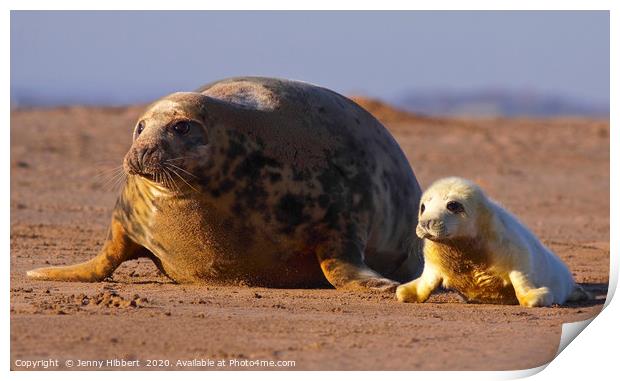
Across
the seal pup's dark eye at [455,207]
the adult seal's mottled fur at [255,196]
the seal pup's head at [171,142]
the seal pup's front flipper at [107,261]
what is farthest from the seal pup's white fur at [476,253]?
the seal pup's front flipper at [107,261]

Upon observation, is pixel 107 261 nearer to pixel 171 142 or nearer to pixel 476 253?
pixel 171 142

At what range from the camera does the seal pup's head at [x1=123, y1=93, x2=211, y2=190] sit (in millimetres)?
8008

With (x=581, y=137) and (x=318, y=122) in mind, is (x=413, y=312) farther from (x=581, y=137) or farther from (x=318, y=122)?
(x=581, y=137)

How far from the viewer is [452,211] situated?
25.3 feet

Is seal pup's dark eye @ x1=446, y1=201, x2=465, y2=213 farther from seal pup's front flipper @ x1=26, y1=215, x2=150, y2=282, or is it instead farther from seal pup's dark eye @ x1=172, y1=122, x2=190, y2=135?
seal pup's front flipper @ x1=26, y1=215, x2=150, y2=282

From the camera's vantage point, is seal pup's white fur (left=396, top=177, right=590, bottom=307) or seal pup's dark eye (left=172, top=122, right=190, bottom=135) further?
seal pup's dark eye (left=172, top=122, right=190, bottom=135)

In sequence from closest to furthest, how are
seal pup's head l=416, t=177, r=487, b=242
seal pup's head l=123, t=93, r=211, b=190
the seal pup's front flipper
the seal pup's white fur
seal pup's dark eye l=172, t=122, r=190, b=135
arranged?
seal pup's head l=416, t=177, r=487, b=242, the seal pup's white fur, seal pup's head l=123, t=93, r=211, b=190, seal pup's dark eye l=172, t=122, r=190, b=135, the seal pup's front flipper

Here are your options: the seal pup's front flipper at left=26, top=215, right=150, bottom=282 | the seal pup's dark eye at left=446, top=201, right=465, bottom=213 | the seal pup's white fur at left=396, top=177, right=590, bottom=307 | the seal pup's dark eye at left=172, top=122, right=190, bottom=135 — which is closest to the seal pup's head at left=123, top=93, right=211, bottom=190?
the seal pup's dark eye at left=172, top=122, right=190, bottom=135

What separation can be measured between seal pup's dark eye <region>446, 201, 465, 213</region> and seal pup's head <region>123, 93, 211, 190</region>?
163 cm

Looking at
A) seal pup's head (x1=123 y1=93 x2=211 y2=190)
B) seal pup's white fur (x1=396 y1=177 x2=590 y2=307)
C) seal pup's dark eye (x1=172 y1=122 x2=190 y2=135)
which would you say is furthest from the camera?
seal pup's dark eye (x1=172 y1=122 x2=190 y2=135)

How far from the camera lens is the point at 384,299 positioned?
26.7 feet

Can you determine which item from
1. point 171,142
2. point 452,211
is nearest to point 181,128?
point 171,142

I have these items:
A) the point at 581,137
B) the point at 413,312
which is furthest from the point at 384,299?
the point at 581,137
